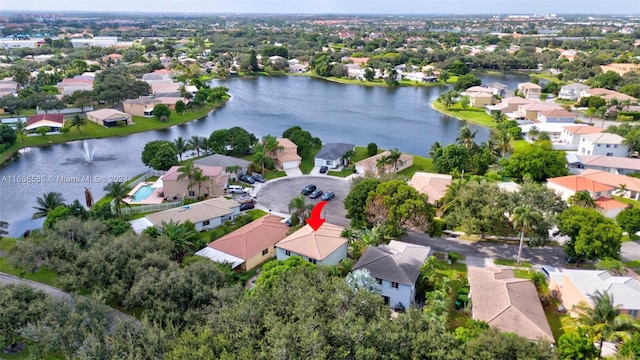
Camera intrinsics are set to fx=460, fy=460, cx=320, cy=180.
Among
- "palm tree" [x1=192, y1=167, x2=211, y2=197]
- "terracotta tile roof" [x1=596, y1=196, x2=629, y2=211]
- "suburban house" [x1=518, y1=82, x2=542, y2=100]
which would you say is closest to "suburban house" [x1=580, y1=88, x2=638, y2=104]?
"suburban house" [x1=518, y1=82, x2=542, y2=100]

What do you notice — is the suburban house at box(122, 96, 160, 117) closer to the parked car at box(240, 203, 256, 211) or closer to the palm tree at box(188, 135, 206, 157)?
the palm tree at box(188, 135, 206, 157)

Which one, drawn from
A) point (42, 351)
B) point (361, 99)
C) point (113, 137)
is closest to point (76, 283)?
point (42, 351)

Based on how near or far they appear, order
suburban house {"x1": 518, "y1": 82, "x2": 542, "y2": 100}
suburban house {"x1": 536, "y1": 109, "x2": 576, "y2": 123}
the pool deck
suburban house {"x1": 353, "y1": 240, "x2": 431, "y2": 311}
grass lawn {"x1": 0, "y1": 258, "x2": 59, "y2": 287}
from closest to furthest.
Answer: suburban house {"x1": 353, "y1": 240, "x2": 431, "y2": 311}, grass lawn {"x1": 0, "y1": 258, "x2": 59, "y2": 287}, the pool deck, suburban house {"x1": 536, "y1": 109, "x2": 576, "y2": 123}, suburban house {"x1": 518, "y1": 82, "x2": 542, "y2": 100}

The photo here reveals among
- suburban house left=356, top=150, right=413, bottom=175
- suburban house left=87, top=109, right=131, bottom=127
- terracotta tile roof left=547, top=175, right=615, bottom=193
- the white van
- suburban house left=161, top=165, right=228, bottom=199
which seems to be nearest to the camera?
terracotta tile roof left=547, top=175, right=615, bottom=193

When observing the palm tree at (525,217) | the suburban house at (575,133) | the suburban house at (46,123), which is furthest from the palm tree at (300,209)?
the suburban house at (46,123)

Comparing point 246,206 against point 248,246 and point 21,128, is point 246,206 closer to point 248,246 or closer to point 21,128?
point 248,246
